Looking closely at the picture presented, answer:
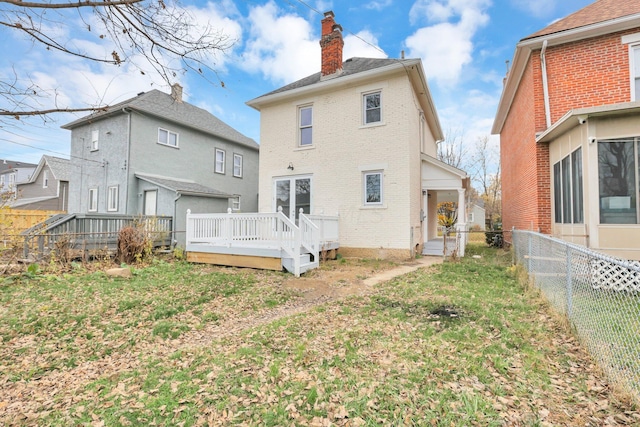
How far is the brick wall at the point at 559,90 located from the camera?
7.76 meters

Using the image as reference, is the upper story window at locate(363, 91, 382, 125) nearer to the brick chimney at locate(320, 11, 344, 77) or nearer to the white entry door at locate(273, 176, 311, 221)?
the brick chimney at locate(320, 11, 344, 77)

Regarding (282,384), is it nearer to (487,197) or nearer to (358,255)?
(358,255)

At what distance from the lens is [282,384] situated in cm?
290

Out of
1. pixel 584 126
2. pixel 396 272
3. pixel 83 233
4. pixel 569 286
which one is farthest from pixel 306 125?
pixel 569 286

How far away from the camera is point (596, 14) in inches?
323

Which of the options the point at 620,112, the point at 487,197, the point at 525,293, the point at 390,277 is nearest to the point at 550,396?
the point at 525,293

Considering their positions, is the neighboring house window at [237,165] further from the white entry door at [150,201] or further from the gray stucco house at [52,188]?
the gray stucco house at [52,188]

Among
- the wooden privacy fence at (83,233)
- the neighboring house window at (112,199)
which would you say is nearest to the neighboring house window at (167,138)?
the neighboring house window at (112,199)

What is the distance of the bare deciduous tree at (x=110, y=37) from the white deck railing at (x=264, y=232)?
16.0 feet

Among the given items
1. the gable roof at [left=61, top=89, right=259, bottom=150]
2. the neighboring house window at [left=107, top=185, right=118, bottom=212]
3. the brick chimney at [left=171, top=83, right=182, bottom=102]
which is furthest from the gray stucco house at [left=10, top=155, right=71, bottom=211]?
the brick chimney at [left=171, top=83, right=182, bottom=102]

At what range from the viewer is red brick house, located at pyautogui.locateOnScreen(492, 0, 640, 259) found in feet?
19.6

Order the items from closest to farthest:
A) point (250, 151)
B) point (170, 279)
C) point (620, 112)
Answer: point (620, 112)
point (170, 279)
point (250, 151)

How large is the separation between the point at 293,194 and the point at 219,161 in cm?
952

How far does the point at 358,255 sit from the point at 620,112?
25.1 feet
